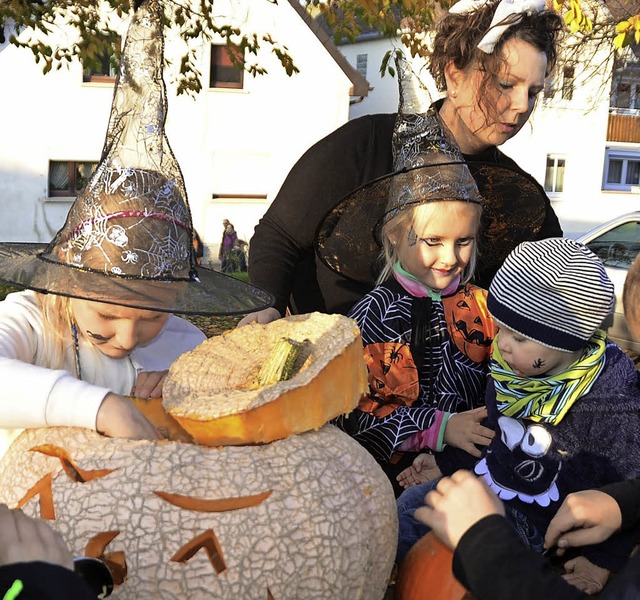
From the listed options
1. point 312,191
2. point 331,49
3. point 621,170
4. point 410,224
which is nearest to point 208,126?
point 331,49

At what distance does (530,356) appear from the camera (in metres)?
Result: 2.51

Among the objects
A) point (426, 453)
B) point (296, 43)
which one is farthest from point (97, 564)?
point (296, 43)

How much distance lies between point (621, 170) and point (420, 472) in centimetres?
3158

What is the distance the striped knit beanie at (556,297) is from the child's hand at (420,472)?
62 centimetres

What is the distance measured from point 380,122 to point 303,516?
6.24 ft

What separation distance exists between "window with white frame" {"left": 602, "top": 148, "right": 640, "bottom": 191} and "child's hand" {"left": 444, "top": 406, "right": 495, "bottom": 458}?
100ft

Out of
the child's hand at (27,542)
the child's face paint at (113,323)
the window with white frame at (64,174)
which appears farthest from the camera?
the window with white frame at (64,174)

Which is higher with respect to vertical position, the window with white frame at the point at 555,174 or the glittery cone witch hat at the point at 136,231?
the glittery cone witch hat at the point at 136,231

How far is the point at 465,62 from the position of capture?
3.17 meters

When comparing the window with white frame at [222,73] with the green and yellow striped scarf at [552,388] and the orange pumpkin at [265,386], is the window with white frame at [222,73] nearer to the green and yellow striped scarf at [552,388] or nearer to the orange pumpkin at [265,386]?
the green and yellow striped scarf at [552,388]

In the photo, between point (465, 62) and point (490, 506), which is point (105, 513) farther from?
point (465, 62)

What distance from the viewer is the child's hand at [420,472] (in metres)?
2.91

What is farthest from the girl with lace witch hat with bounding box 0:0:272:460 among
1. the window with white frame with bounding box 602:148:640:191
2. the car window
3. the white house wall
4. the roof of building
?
the window with white frame with bounding box 602:148:640:191

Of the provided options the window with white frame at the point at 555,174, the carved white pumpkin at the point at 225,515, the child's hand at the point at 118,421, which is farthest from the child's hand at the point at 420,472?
the window with white frame at the point at 555,174
